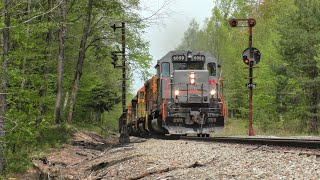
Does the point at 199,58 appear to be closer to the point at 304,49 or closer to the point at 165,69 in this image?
the point at 165,69

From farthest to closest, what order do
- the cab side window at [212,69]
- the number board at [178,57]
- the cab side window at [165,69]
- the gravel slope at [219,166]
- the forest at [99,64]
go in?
the cab side window at [212,69] < the number board at [178,57] < the cab side window at [165,69] < the forest at [99,64] < the gravel slope at [219,166]

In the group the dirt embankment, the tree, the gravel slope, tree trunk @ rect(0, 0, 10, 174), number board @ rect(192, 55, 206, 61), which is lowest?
the dirt embankment

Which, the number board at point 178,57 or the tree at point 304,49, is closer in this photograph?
the number board at point 178,57

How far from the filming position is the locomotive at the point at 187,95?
15391 mm

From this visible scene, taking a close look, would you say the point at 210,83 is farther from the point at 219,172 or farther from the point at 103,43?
the point at 103,43

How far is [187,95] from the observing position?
15.9 meters

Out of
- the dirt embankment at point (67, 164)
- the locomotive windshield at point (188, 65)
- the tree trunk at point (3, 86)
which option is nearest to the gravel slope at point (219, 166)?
the dirt embankment at point (67, 164)

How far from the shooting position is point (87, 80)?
29.4 meters

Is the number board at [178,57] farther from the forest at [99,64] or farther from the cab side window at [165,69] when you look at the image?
the forest at [99,64]

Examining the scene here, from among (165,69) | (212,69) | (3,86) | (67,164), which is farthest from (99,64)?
(3,86)

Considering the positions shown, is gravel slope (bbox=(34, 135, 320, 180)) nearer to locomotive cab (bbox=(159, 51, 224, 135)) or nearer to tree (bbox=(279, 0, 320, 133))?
locomotive cab (bbox=(159, 51, 224, 135))

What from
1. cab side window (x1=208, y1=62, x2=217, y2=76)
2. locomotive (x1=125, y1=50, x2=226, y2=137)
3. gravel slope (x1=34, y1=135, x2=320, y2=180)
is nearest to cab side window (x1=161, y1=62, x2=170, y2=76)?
locomotive (x1=125, y1=50, x2=226, y2=137)

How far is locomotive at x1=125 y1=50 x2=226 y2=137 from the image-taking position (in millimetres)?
15391

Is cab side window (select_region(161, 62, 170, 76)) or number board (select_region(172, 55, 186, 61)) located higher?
number board (select_region(172, 55, 186, 61))
